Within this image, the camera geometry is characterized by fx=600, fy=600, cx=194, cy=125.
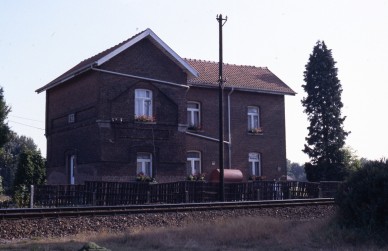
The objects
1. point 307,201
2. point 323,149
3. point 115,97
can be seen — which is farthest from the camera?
→ point 323,149

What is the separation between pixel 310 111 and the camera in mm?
46094

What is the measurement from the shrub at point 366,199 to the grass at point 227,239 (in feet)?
1.73

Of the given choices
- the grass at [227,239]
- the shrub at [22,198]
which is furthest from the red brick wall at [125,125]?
the grass at [227,239]

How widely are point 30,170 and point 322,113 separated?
22.1m

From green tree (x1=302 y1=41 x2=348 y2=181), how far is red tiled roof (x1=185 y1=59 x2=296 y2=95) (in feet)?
14.4

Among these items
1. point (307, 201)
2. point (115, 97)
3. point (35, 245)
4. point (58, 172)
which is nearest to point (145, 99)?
A: point (115, 97)

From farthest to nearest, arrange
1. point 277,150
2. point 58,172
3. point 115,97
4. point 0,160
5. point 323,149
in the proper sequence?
point 0,160 → point 323,149 → point 277,150 → point 58,172 → point 115,97

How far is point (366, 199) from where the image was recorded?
16.3 meters

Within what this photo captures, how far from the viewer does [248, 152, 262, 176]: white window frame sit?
39344 mm

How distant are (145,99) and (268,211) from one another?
11784 mm

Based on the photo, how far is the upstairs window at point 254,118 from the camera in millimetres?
39875

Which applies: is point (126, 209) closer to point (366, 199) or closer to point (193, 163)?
point (366, 199)

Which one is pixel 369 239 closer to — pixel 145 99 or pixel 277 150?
pixel 145 99

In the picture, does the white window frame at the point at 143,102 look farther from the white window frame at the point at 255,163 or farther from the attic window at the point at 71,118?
the white window frame at the point at 255,163
